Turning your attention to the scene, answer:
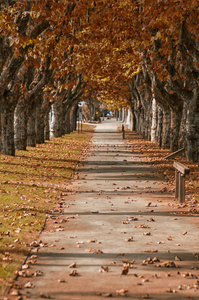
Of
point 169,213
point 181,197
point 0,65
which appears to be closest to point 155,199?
point 181,197

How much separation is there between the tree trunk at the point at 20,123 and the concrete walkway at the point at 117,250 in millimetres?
12614

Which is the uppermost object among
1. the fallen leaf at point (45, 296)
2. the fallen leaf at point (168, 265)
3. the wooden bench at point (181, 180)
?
the wooden bench at point (181, 180)

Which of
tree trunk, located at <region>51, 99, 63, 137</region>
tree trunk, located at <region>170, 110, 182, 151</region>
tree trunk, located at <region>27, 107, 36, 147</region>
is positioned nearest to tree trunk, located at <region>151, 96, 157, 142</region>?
tree trunk, located at <region>170, 110, 182, 151</region>

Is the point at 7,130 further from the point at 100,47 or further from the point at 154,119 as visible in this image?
the point at 154,119

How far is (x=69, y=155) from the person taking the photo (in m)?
26.3

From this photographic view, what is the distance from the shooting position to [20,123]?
85.5ft

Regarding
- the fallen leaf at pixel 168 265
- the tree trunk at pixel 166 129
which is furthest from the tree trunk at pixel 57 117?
the fallen leaf at pixel 168 265

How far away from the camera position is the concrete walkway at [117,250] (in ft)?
20.3

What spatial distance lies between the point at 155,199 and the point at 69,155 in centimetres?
1366

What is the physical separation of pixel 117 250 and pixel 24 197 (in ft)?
17.1

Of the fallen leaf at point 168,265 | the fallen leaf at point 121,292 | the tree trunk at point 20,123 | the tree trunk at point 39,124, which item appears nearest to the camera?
the fallen leaf at point 121,292

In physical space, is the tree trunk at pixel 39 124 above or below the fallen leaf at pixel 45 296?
above

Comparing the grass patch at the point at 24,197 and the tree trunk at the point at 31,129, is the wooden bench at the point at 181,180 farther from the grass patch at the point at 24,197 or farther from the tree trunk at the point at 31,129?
the tree trunk at the point at 31,129

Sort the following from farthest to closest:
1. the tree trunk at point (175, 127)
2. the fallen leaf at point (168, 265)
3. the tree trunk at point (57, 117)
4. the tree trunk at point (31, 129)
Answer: the tree trunk at point (57, 117)
the tree trunk at point (31, 129)
the tree trunk at point (175, 127)
the fallen leaf at point (168, 265)
